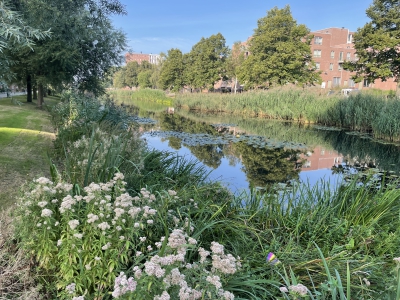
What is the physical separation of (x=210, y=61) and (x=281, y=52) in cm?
1437

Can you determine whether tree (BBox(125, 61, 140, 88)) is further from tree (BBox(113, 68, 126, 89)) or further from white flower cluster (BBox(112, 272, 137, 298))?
white flower cluster (BBox(112, 272, 137, 298))

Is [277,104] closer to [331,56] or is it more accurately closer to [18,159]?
[18,159]

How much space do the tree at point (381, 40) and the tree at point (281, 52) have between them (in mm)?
8768

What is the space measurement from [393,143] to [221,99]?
1760cm

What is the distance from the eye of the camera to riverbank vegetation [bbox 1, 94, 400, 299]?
172cm

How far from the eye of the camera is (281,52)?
32531 millimetres

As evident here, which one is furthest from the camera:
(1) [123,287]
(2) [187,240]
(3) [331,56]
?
(3) [331,56]

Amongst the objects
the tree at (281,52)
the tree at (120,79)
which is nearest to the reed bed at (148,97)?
the tree at (281,52)

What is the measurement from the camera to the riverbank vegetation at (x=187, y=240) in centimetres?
Result: 172

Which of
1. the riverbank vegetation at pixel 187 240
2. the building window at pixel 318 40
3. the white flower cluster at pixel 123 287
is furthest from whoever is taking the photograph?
the building window at pixel 318 40

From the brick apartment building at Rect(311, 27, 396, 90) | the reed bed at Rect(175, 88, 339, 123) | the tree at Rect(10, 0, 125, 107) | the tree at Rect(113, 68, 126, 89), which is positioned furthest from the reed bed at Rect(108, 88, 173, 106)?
the brick apartment building at Rect(311, 27, 396, 90)

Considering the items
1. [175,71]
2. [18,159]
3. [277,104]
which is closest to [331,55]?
[175,71]

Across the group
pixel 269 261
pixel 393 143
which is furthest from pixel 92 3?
pixel 393 143

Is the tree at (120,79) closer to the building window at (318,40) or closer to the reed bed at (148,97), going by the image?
the reed bed at (148,97)
